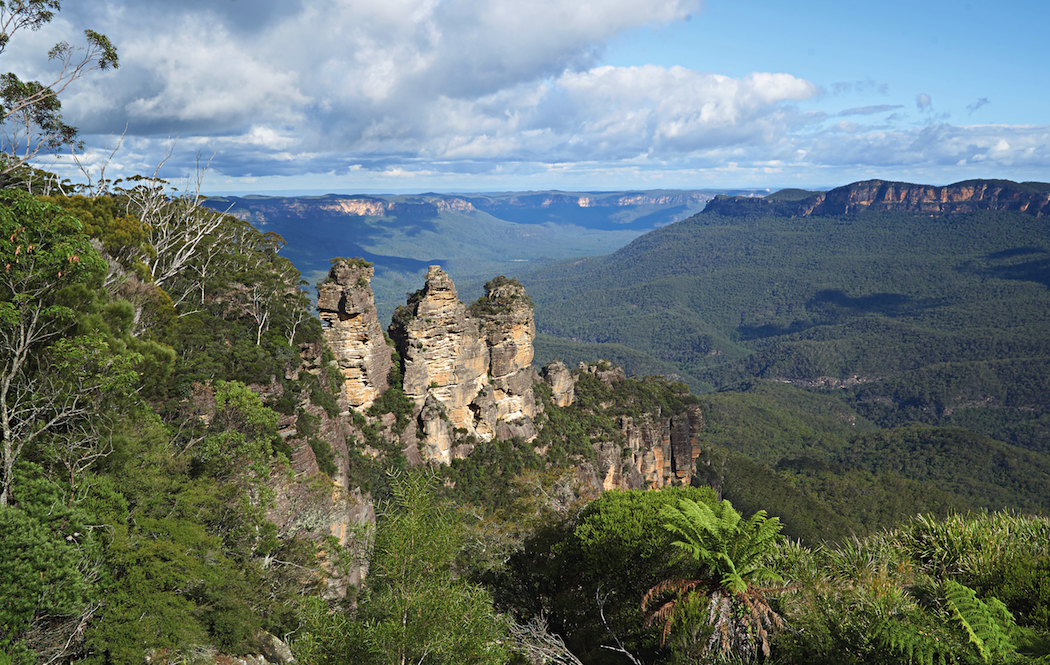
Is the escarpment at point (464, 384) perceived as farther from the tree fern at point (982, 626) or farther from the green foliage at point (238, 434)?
the tree fern at point (982, 626)

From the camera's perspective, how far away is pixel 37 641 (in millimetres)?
12211

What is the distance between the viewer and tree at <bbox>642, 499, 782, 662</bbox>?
1181 cm

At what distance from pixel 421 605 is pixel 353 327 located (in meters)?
26.0

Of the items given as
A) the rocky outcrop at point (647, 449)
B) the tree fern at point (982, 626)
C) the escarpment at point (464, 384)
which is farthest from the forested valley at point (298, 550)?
the rocky outcrop at point (647, 449)

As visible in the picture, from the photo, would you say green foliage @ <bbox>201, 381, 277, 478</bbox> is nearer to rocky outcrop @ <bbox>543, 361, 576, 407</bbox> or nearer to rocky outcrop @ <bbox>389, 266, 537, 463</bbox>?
rocky outcrop @ <bbox>389, 266, 537, 463</bbox>

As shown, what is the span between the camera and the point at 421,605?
1291 centimetres

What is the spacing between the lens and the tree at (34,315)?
1412 cm

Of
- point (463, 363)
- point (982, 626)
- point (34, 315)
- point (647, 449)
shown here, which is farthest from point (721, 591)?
point (647, 449)

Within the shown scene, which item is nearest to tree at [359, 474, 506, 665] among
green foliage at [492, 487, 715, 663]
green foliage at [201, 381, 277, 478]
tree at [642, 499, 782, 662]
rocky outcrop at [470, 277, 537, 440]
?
green foliage at [492, 487, 715, 663]

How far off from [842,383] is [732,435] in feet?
292

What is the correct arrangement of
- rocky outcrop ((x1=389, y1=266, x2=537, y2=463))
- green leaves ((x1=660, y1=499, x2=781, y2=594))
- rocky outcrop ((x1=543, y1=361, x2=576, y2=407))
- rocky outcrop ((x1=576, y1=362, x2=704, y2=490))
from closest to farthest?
green leaves ((x1=660, y1=499, x2=781, y2=594))
rocky outcrop ((x1=389, y1=266, x2=537, y2=463))
rocky outcrop ((x1=576, y1=362, x2=704, y2=490))
rocky outcrop ((x1=543, y1=361, x2=576, y2=407))

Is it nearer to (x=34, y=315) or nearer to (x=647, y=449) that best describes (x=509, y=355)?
(x=647, y=449)

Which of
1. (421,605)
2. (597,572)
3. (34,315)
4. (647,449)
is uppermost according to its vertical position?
(34,315)

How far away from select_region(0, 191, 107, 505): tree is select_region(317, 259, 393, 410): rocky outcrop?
20025 mm
